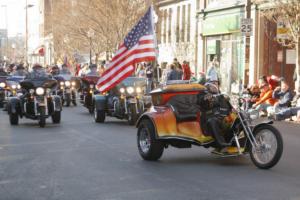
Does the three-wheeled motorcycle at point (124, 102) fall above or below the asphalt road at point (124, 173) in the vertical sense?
above

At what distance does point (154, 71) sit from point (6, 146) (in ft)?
73.0

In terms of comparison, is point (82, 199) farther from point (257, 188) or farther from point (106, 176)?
point (257, 188)

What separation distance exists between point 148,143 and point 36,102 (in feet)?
22.7

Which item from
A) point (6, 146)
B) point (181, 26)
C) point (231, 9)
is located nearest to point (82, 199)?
point (6, 146)

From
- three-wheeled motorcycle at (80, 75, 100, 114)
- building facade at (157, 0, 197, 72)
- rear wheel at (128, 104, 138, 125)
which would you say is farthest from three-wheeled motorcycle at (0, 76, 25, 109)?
building facade at (157, 0, 197, 72)

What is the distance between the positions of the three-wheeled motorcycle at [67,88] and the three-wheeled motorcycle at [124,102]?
7.26m

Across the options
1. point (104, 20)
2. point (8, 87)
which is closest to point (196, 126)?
point (8, 87)

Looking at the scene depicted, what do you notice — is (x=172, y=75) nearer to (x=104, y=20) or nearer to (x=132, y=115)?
(x=132, y=115)

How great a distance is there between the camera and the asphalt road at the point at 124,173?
8.55 metres

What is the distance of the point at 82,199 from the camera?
8234 mm

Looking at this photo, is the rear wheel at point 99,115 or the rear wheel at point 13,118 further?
the rear wheel at point 99,115

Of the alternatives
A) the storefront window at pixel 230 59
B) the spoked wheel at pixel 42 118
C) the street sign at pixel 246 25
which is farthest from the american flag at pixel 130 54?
the storefront window at pixel 230 59

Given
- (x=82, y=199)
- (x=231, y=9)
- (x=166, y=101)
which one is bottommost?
(x=82, y=199)

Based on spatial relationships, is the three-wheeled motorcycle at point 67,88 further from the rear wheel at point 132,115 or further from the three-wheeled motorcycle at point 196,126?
the three-wheeled motorcycle at point 196,126
